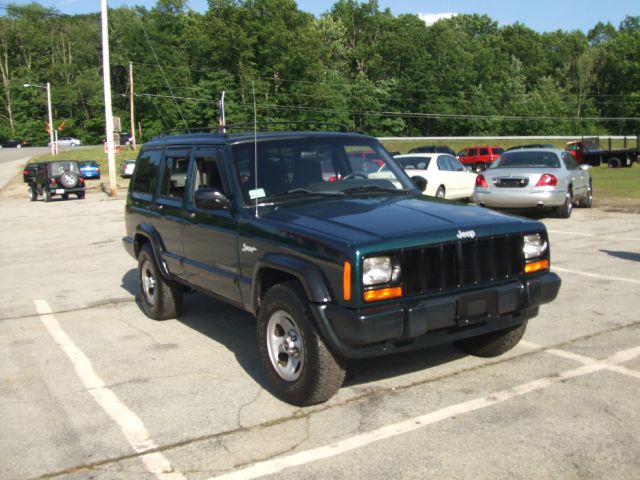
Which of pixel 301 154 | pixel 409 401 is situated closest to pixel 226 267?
pixel 301 154

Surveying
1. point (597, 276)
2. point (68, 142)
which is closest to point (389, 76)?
point (68, 142)

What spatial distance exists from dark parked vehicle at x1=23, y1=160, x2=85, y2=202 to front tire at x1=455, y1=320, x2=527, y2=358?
2590cm

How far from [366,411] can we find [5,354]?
355 cm

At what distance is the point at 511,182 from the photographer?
587 inches

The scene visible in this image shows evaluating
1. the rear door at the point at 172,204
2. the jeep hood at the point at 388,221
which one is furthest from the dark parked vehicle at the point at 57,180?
the jeep hood at the point at 388,221

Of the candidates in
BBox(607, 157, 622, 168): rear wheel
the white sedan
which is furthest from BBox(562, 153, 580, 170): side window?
BBox(607, 157, 622, 168): rear wheel

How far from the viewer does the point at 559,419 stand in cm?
421

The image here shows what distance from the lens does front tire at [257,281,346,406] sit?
431 centimetres

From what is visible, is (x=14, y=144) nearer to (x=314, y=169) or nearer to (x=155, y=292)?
(x=155, y=292)

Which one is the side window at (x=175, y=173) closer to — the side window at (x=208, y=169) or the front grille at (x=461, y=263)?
the side window at (x=208, y=169)

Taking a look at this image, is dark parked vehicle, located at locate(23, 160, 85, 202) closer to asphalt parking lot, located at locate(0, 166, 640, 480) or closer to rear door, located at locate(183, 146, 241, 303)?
→ asphalt parking lot, located at locate(0, 166, 640, 480)

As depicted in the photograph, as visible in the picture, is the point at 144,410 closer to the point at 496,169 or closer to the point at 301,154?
the point at 301,154

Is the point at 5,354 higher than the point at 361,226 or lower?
lower

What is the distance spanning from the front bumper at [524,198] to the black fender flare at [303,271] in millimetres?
11058
